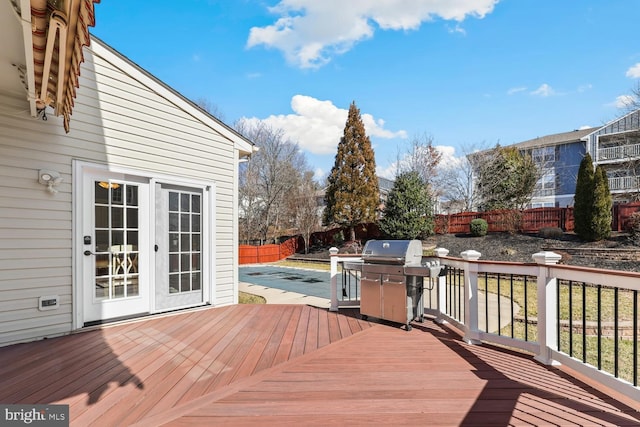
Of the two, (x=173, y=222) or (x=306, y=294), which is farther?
(x=306, y=294)

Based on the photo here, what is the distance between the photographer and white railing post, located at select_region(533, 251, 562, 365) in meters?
2.57

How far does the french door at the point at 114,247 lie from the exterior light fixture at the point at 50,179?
272 mm

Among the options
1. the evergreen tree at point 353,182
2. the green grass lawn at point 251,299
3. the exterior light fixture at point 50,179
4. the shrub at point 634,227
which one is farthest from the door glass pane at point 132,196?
the shrub at point 634,227

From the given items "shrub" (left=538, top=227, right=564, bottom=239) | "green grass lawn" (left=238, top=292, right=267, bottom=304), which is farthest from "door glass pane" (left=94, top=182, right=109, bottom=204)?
"shrub" (left=538, top=227, right=564, bottom=239)

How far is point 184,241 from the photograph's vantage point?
14.7ft

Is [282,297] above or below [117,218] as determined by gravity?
below

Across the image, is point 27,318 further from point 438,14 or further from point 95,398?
point 438,14

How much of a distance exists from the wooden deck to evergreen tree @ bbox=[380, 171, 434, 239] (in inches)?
398

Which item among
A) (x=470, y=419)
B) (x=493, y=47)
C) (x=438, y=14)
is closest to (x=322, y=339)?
(x=470, y=419)

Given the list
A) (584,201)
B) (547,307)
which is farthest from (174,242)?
(584,201)

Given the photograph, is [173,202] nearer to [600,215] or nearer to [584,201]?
[584,201]

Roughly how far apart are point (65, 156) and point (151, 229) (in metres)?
1.23

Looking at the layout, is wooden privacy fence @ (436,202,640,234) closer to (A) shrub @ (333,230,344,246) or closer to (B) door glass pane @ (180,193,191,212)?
(A) shrub @ (333,230,344,246)

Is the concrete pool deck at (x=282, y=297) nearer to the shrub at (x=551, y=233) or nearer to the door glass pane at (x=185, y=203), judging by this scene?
the door glass pane at (x=185, y=203)
